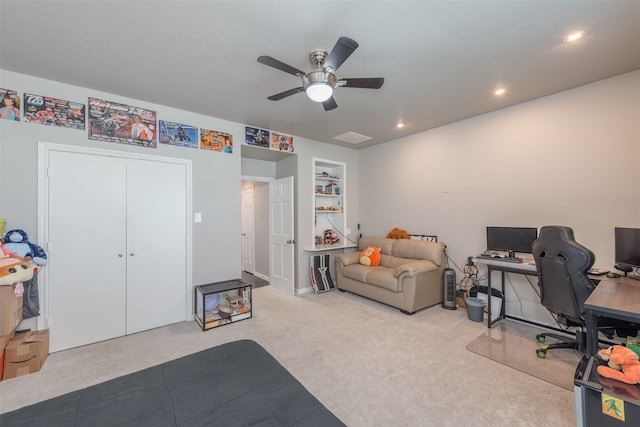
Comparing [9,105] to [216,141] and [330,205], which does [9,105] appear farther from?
[330,205]

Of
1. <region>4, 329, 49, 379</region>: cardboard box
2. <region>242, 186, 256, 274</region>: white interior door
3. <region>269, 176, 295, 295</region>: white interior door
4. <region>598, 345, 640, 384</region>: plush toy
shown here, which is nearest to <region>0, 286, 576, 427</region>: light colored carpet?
<region>4, 329, 49, 379</region>: cardboard box

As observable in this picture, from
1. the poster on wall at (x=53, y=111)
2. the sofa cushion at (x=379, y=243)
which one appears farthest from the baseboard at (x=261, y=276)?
the poster on wall at (x=53, y=111)

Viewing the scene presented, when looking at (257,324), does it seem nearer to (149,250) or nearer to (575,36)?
(149,250)

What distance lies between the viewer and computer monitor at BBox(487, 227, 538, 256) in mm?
3080

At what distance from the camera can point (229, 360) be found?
4.68 feet

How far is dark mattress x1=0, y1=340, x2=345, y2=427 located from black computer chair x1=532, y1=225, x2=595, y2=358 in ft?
7.82

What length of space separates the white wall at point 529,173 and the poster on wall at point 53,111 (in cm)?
449

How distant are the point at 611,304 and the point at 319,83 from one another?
2.54 m

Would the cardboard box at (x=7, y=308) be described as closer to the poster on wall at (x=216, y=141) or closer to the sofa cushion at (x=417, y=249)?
the poster on wall at (x=216, y=141)

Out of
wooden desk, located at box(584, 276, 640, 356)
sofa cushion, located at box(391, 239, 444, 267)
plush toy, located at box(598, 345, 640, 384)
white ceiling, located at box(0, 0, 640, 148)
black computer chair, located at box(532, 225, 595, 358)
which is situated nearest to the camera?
plush toy, located at box(598, 345, 640, 384)

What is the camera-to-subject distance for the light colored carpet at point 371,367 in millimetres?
1843

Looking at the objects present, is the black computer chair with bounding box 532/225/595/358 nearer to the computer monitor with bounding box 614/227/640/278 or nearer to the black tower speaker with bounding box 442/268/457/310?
the computer monitor with bounding box 614/227/640/278

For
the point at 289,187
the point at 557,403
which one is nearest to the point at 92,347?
the point at 289,187

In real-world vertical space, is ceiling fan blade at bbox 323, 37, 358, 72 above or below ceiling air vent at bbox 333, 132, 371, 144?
below
